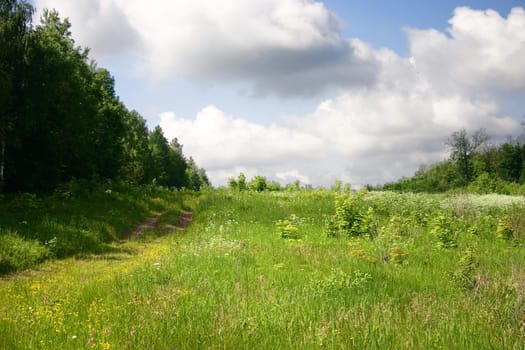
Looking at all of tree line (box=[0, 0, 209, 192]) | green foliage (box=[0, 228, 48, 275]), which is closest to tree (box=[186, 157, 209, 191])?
tree line (box=[0, 0, 209, 192])

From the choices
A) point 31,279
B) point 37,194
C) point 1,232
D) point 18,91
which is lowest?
point 31,279

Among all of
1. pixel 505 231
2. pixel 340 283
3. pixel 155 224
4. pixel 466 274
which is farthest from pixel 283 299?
pixel 155 224

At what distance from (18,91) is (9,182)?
5258mm

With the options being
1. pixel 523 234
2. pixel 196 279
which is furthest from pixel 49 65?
pixel 523 234

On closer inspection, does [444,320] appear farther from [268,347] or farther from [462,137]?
[462,137]

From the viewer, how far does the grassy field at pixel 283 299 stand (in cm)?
494

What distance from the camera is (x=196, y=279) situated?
819cm

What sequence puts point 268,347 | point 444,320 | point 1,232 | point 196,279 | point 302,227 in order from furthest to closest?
point 302,227, point 1,232, point 196,279, point 444,320, point 268,347

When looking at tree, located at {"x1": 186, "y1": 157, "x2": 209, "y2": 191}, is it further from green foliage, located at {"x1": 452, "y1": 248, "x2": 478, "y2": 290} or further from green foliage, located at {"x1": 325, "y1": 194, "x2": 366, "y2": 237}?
green foliage, located at {"x1": 452, "y1": 248, "x2": 478, "y2": 290}

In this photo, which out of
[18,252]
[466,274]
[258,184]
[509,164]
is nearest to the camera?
[466,274]

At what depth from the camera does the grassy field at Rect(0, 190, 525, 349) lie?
16.2ft

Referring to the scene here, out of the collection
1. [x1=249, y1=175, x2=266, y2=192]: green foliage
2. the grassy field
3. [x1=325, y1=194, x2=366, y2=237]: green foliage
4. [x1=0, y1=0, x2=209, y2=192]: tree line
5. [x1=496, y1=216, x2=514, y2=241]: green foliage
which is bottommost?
the grassy field

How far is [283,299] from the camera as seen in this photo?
6523 mm

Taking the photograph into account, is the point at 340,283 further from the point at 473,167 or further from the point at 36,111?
the point at 473,167
